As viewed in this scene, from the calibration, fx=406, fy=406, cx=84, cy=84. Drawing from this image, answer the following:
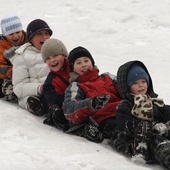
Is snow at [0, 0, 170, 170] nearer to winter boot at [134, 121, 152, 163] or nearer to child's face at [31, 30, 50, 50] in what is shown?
winter boot at [134, 121, 152, 163]

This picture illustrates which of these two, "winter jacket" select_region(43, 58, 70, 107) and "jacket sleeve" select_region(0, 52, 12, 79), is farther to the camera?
"jacket sleeve" select_region(0, 52, 12, 79)

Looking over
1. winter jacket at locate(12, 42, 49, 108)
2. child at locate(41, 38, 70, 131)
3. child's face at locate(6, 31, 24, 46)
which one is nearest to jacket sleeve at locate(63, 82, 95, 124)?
child at locate(41, 38, 70, 131)

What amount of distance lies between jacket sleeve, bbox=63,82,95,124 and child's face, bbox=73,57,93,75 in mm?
170

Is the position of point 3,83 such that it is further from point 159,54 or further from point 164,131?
point 159,54

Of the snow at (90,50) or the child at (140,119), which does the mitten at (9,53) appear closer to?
the snow at (90,50)

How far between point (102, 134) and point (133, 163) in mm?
769

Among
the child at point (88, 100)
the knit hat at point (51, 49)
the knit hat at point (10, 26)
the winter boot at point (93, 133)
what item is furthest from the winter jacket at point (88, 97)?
the knit hat at point (10, 26)

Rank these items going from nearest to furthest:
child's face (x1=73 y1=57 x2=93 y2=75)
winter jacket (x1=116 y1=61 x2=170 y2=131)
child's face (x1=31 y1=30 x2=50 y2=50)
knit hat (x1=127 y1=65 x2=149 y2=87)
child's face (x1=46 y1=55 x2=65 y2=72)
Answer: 1. winter jacket (x1=116 y1=61 x2=170 y2=131)
2. knit hat (x1=127 y1=65 x2=149 y2=87)
3. child's face (x1=73 y1=57 x2=93 y2=75)
4. child's face (x1=46 y1=55 x2=65 y2=72)
5. child's face (x1=31 y1=30 x2=50 y2=50)

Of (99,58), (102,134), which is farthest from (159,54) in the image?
(102,134)

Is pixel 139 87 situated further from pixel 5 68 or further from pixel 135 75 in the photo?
pixel 5 68

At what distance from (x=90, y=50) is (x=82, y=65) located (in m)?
4.37

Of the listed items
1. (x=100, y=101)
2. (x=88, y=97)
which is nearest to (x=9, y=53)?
(x=88, y=97)

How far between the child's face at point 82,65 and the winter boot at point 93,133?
0.65 metres

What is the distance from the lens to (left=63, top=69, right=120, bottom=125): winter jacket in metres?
3.95
